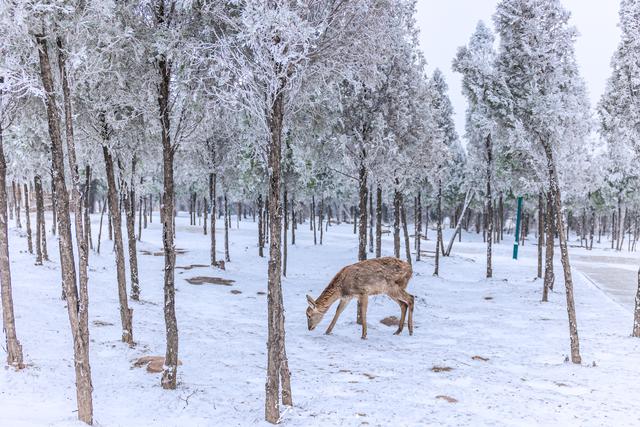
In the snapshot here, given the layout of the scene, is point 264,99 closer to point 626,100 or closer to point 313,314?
point 313,314

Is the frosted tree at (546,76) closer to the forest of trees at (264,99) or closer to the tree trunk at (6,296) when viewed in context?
the forest of trees at (264,99)

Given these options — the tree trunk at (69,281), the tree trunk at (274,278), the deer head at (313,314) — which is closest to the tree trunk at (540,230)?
the deer head at (313,314)

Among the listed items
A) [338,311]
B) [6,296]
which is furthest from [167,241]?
[338,311]

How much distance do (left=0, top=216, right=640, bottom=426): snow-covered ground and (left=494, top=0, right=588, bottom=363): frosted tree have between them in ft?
11.8

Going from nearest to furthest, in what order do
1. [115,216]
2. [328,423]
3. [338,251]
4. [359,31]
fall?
[328,423], [359,31], [115,216], [338,251]

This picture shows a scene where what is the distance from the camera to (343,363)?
12.2 meters

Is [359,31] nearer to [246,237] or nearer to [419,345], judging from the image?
[419,345]

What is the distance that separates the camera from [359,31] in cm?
876

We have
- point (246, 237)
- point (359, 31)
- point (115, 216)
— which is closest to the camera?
point (359, 31)

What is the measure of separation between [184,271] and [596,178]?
2118 cm

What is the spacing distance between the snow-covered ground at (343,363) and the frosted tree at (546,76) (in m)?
3.59

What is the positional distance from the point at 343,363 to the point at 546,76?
9673mm

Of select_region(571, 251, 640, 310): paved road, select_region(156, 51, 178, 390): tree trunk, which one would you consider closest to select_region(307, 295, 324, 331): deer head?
select_region(156, 51, 178, 390): tree trunk

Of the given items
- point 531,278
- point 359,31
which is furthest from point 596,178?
point 359,31
